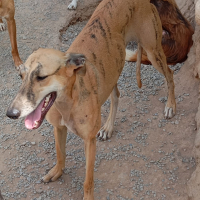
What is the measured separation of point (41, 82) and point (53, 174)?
1583 millimetres

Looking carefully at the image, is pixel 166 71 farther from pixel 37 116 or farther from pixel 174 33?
pixel 37 116

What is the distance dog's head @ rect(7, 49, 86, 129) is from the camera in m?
2.65

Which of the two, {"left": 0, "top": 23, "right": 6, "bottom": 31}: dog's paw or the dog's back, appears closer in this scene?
the dog's back

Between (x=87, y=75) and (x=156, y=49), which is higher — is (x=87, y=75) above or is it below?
above

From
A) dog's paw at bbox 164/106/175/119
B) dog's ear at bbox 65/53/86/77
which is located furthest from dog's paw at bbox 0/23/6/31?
dog's ear at bbox 65/53/86/77

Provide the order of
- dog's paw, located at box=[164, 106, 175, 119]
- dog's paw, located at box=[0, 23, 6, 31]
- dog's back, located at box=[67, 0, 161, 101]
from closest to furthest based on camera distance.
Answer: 1. dog's back, located at box=[67, 0, 161, 101]
2. dog's paw, located at box=[164, 106, 175, 119]
3. dog's paw, located at box=[0, 23, 6, 31]

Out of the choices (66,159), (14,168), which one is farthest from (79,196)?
(14,168)

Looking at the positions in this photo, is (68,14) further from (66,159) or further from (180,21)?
(66,159)

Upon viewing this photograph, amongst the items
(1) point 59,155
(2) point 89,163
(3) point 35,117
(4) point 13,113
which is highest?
(4) point 13,113

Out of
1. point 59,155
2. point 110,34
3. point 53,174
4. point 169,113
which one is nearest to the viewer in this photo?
point 110,34

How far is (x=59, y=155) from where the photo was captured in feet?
12.5

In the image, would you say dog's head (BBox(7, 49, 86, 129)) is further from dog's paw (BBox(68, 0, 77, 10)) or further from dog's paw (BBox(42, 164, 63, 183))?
dog's paw (BBox(68, 0, 77, 10))

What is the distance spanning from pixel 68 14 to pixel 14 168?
12.4 feet

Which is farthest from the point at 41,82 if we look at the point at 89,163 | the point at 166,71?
the point at 166,71
